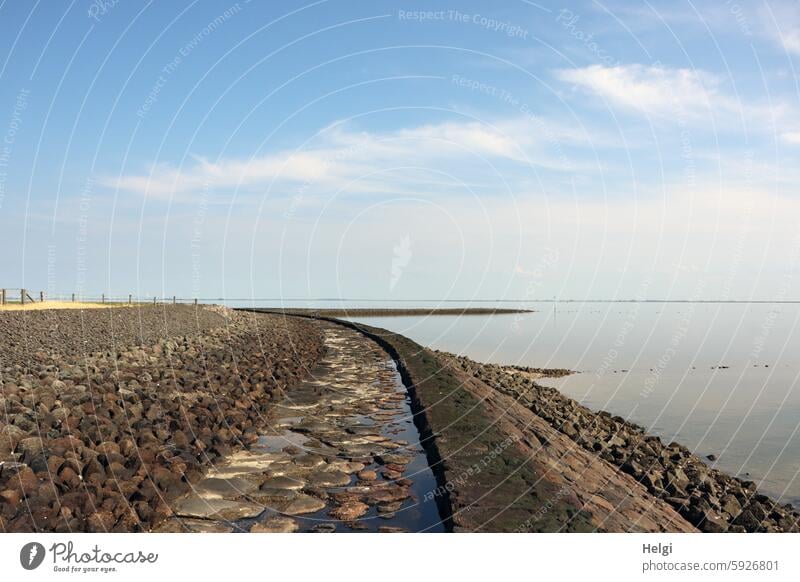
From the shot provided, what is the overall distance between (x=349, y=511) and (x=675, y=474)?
Result: 7855 mm

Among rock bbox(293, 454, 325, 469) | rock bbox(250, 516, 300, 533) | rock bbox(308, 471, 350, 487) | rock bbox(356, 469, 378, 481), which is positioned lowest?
rock bbox(250, 516, 300, 533)

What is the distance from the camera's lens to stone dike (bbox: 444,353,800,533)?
10.6m

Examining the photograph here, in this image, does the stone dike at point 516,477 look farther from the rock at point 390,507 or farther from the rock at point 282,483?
the rock at point 282,483

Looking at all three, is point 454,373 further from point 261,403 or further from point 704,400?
point 704,400

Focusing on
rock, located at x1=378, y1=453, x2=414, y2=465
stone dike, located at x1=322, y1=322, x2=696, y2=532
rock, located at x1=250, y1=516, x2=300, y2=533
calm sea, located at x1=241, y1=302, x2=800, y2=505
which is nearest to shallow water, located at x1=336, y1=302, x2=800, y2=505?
calm sea, located at x1=241, y1=302, x2=800, y2=505

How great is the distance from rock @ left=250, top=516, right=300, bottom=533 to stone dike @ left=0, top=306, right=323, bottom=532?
1069 mm

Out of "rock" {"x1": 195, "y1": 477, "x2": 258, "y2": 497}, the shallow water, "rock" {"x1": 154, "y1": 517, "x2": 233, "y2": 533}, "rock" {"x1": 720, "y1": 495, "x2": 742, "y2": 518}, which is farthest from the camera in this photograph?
the shallow water

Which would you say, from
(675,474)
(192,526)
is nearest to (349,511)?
(192,526)

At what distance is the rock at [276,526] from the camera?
265 inches

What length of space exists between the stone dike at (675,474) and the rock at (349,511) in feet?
19.5

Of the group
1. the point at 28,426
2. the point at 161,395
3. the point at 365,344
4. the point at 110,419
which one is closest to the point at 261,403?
the point at 161,395

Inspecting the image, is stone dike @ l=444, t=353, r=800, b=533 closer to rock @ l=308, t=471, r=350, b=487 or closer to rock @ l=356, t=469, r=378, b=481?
rock @ l=356, t=469, r=378, b=481

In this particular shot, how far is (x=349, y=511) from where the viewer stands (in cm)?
733

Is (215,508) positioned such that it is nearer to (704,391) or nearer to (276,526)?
(276,526)
